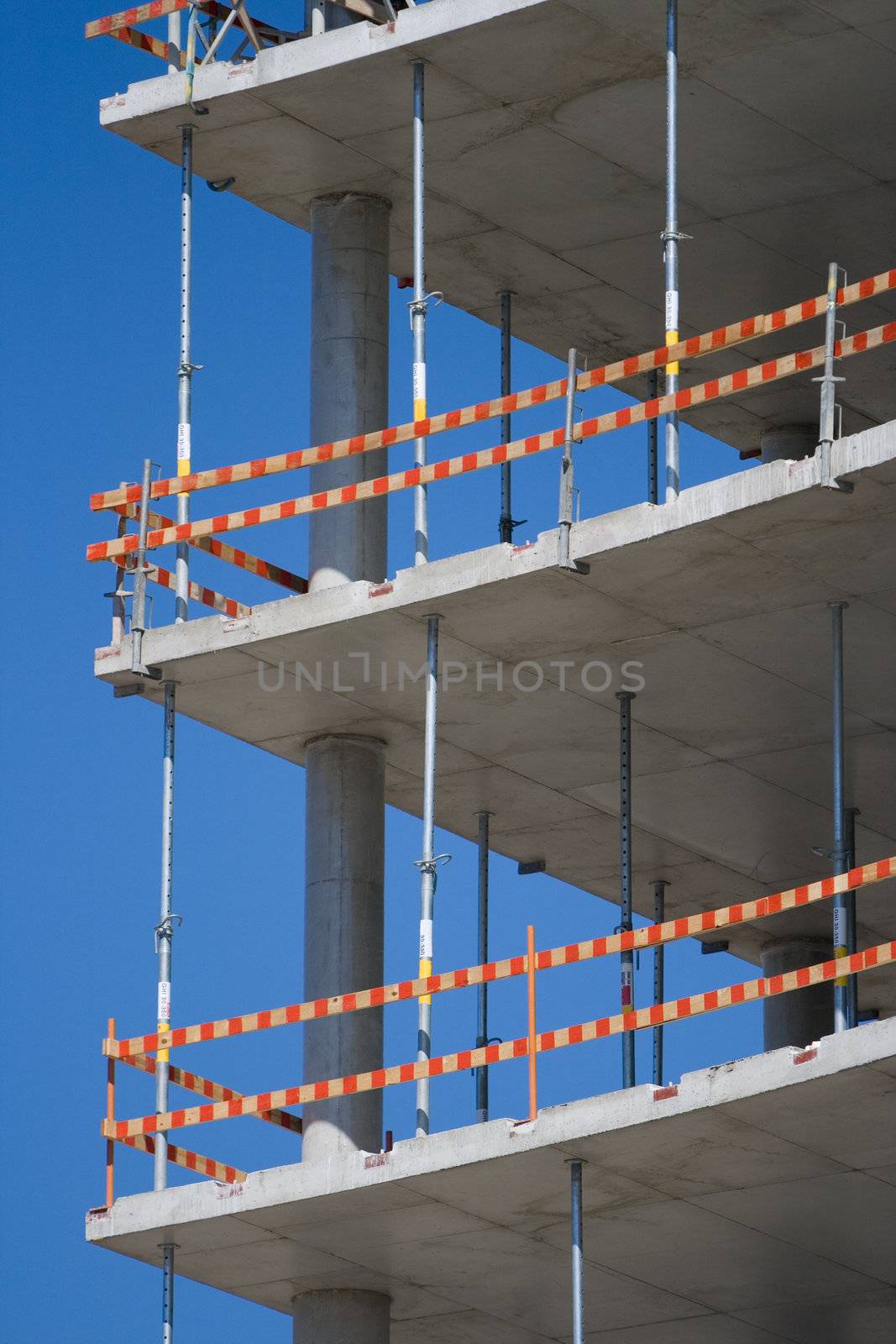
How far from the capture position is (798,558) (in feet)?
65.0

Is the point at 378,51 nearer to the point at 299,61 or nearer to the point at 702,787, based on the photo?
the point at 299,61

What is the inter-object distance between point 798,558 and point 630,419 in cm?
137

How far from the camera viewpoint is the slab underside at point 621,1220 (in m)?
19.0

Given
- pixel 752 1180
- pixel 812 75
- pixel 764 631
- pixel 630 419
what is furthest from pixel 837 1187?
pixel 812 75

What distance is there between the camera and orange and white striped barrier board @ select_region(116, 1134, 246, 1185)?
21.3m

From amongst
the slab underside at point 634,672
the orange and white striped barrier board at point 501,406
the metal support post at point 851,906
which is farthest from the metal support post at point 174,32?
the metal support post at point 851,906

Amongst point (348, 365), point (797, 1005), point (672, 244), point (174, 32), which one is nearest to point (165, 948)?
point (348, 365)

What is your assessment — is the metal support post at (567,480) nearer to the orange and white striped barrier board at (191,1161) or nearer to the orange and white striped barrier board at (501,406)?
the orange and white striped barrier board at (501,406)

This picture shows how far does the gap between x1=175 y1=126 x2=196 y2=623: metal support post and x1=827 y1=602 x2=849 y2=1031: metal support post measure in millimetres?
4649

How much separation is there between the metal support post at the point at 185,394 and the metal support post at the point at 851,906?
5.03 meters

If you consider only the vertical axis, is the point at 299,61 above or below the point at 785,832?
above

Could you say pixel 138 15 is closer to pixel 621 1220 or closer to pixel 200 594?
pixel 200 594

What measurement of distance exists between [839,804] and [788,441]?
798cm

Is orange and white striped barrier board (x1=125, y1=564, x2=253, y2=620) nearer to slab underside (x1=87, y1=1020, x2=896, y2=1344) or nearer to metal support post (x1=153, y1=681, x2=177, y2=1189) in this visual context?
metal support post (x1=153, y1=681, x2=177, y2=1189)
